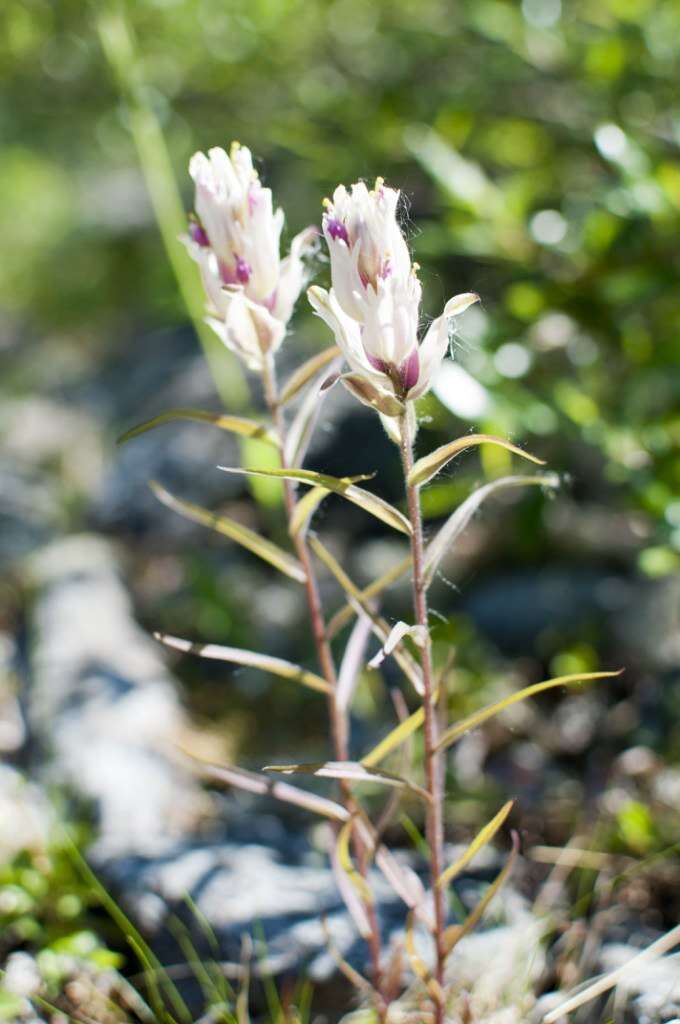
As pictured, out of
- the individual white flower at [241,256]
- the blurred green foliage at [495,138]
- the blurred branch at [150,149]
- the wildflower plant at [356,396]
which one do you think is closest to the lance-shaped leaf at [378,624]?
the wildflower plant at [356,396]

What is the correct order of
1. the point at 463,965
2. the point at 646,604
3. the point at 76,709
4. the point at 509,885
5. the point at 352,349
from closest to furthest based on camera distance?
the point at 352,349
the point at 463,965
the point at 509,885
the point at 76,709
the point at 646,604

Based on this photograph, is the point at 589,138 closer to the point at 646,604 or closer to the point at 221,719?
the point at 646,604

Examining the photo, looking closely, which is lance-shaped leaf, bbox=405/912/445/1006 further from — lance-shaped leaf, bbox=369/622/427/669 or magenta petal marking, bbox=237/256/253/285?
magenta petal marking, bbox=237/256/253/285

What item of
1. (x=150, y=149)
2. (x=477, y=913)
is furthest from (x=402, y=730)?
(x=150, y=149)

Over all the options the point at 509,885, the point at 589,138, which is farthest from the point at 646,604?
the point at 589,138

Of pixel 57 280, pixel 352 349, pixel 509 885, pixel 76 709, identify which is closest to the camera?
pixel 352 349

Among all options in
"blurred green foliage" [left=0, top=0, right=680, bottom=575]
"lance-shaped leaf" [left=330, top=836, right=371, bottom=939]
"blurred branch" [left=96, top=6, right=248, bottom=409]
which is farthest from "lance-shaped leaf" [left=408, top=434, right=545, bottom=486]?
"blurred branch" [left=96, top=6, right=248, bottom=409]

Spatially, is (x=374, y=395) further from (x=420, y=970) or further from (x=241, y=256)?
(x=420, y=970)
